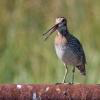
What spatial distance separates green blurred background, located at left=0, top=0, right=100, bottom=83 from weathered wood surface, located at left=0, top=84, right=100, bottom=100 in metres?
3.47

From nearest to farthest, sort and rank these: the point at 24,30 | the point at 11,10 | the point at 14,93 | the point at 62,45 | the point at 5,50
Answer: the point at 14,93
the point at 62,45
the point at 5,50
the point at 24,30
the point at 11,10

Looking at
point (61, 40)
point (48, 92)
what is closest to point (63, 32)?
point (61, 40)

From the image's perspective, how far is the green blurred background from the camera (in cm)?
859

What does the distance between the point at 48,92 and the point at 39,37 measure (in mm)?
4695

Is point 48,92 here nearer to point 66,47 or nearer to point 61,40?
point 66,47

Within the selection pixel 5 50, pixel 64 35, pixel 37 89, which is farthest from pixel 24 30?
pixel 37 89

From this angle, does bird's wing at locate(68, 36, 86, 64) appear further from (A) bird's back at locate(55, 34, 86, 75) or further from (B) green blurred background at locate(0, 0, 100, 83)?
(B) green blurred background at locate(0, 0, 100, 83)

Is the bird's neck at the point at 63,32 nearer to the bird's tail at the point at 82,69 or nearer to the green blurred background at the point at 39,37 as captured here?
the bird's tail at the point at 82,69

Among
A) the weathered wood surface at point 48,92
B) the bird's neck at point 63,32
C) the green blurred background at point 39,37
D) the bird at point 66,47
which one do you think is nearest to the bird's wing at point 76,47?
the bird at point 66,47

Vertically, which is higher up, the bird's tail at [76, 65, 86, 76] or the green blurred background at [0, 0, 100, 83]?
the green blurred background at [0, 0, 100, 83]

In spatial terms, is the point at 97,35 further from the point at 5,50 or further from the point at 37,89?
the point at 37,89

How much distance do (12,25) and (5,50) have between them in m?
0.97

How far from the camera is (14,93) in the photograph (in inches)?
186

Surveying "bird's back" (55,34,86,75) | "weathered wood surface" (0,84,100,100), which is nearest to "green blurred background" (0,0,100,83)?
"bird's back" (55,34,86,75)
